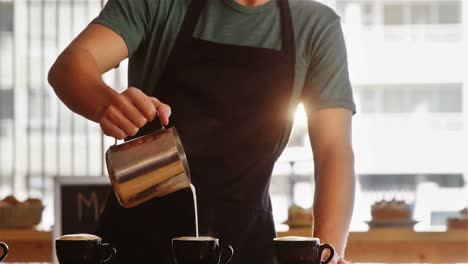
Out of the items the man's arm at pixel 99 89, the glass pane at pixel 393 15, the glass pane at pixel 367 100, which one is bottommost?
the man's arm at pixel 99 89

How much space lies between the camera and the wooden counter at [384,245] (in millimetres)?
2971

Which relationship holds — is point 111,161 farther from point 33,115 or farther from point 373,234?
point 33,115

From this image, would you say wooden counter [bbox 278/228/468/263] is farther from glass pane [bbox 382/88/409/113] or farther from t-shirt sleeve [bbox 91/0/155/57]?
glass pane [bbox 382/88/409/113]

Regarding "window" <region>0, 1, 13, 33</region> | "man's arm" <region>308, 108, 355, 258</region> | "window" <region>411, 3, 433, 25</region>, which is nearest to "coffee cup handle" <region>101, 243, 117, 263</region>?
"man's arm" <region>308, 108, 355, 258</region>

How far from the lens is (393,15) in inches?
493

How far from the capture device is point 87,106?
128 centimetres

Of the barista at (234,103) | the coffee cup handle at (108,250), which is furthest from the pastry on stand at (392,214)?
the coffee cup handle at (108,250)

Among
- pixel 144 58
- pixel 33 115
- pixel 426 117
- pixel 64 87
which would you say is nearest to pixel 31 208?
pixel 144 58

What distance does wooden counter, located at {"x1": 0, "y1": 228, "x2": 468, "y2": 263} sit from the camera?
2971 millimetres

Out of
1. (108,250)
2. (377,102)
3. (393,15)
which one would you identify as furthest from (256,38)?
(377,102)

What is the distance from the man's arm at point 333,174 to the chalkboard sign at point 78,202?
1.32 metres

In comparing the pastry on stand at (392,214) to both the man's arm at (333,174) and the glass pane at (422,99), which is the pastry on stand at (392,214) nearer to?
the man's arm at (333,174)

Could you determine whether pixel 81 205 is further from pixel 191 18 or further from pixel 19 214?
pixel 191 18

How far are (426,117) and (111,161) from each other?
11.7 m
